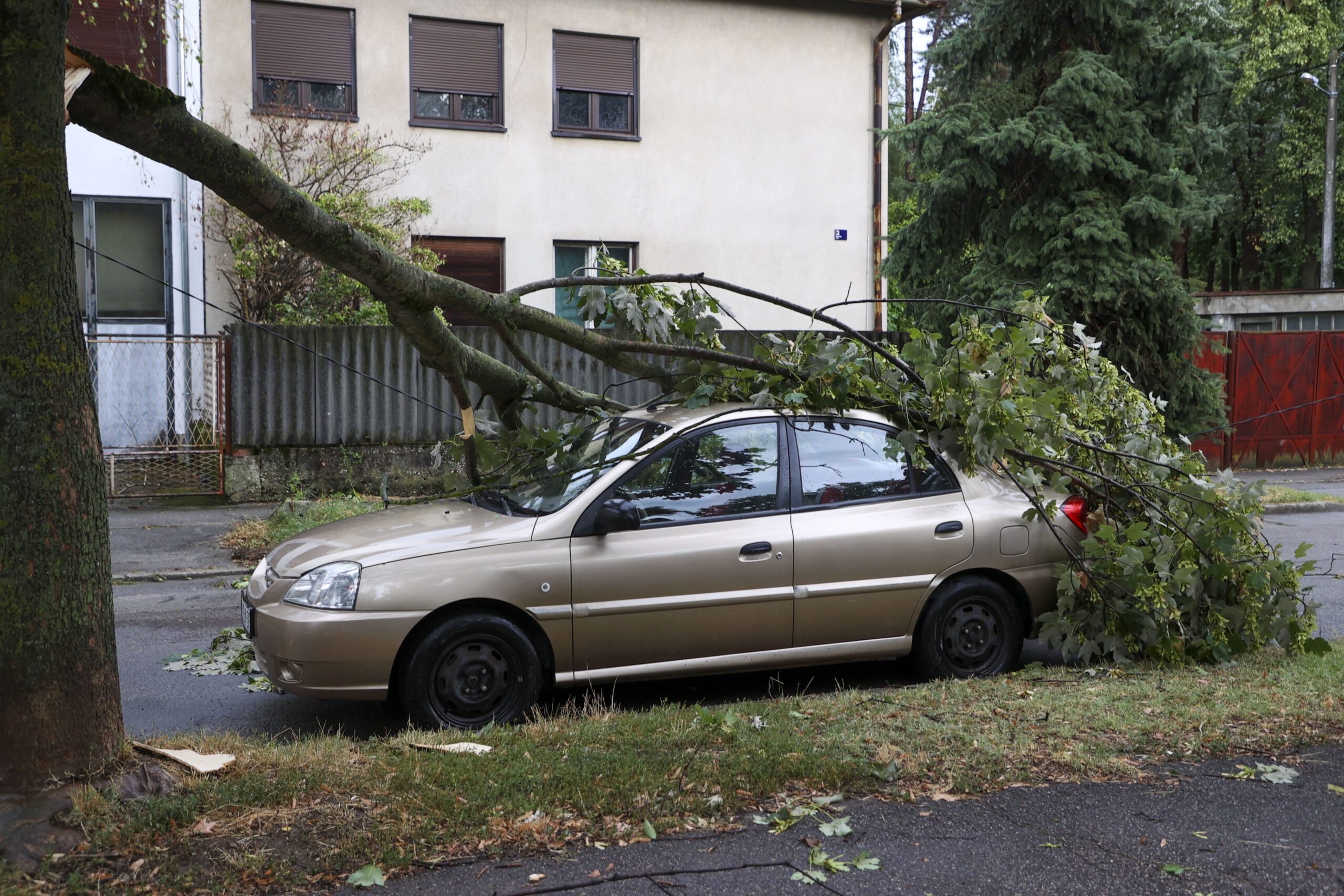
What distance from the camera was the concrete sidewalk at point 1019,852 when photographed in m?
3.58

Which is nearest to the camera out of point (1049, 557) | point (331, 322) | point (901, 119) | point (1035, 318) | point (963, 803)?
point (963, 803)

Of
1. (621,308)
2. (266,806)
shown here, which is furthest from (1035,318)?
(266,806)

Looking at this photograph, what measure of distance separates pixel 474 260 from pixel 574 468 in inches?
469

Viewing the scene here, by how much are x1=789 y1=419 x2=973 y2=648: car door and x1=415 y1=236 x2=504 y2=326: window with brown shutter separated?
1171cm

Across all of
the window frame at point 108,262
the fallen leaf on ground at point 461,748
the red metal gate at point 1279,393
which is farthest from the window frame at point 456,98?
the fallen leaf on ground at point 461,748

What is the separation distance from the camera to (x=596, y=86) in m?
17.9

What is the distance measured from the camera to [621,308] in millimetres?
6453

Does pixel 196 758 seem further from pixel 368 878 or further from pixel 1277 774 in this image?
pixel 1277 774

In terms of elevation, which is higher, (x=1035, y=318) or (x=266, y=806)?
(x=1035, y=318)

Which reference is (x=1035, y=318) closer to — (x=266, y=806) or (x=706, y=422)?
(x=706, y=422)

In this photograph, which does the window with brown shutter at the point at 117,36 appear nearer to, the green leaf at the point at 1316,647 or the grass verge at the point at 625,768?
the grass verge at the point at 625,768

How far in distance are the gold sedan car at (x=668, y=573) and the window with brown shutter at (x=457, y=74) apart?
1200 centimetres

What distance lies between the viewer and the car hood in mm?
5379

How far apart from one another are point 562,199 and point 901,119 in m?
32.1
